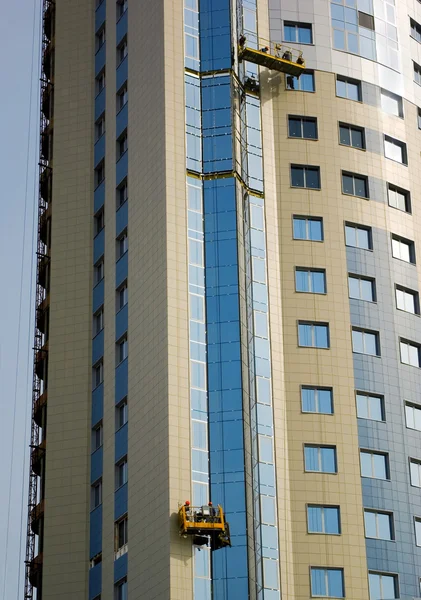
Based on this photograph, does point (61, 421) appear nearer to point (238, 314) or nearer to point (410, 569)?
point (238, 314)

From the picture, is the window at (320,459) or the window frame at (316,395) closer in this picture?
the window at (320,459)

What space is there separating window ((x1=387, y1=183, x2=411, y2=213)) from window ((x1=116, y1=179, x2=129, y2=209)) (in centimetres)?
1815

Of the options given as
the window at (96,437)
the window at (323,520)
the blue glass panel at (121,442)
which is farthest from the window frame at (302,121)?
the window at (323,520)

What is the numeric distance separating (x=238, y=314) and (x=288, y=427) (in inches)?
300

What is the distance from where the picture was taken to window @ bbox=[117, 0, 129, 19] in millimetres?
93344

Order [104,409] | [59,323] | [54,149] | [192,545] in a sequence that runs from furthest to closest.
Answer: [54,149]
[59,323]
[104,409]
[192,545]

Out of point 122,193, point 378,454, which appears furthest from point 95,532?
point 122,193

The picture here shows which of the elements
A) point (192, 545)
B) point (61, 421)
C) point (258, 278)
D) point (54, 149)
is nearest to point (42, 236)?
point (54, 149)

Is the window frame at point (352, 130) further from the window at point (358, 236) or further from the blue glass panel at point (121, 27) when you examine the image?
the blue glass panel at point (121, 27)

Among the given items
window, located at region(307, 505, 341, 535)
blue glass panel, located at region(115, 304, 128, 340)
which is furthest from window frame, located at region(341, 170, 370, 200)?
A: window, located at region(307, 505, 341, 535)

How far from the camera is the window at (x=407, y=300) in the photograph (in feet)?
277

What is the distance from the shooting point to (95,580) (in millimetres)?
80125

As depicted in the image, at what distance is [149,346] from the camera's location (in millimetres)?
77438

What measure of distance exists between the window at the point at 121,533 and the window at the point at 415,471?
60.0 feet
